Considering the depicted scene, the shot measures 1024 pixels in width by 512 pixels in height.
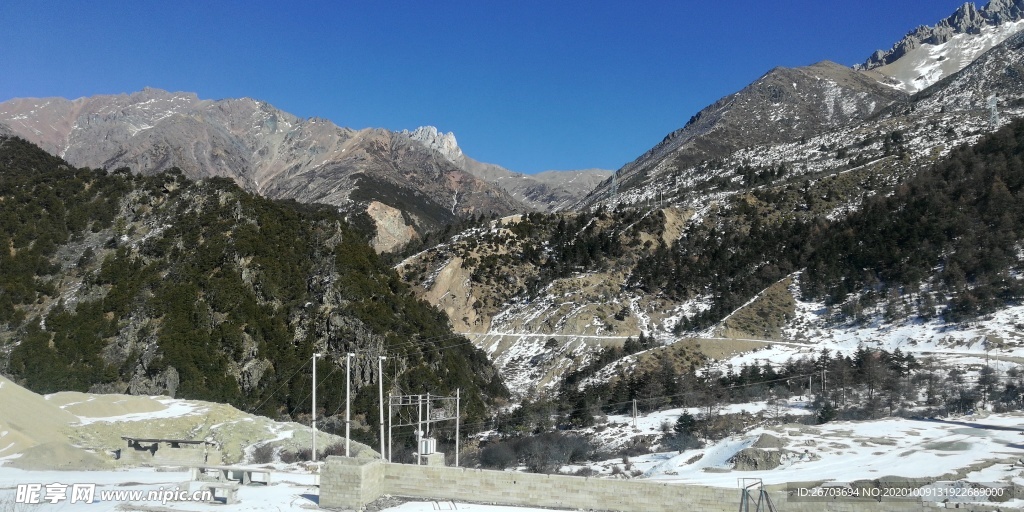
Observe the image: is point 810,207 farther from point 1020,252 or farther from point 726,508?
point 726,508

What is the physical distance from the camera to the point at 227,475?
24.8m

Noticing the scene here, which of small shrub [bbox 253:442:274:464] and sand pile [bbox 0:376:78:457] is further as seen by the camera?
small shrub [bbox 253:442:274:464]

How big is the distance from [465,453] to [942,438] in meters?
26.0

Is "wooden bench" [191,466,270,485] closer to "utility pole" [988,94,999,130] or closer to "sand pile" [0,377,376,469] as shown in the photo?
"sand pile" [0,377,376,469]

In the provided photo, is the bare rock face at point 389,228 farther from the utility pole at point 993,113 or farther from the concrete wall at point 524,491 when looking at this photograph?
the concrete wall at point 524,491

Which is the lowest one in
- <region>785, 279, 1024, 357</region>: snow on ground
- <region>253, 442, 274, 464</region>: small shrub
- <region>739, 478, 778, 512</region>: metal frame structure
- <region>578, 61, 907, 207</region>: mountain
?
<region>739, 478, 778, 512</region>: metal frame structure

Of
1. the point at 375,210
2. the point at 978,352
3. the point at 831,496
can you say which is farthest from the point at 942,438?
the point at 375,210

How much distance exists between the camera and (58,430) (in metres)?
29.9

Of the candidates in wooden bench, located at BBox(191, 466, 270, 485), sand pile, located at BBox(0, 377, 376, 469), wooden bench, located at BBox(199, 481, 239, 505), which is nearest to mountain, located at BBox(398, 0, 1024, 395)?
sand pile, located at BBox(0, 377, 376, 469)

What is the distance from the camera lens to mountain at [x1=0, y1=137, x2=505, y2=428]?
54375 mm

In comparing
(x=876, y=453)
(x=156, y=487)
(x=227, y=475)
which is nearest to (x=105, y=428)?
(x=227, y=475)

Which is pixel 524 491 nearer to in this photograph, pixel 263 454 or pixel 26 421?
pixel 263 454

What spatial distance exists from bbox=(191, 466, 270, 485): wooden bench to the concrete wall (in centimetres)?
406

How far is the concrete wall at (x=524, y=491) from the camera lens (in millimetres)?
20234
